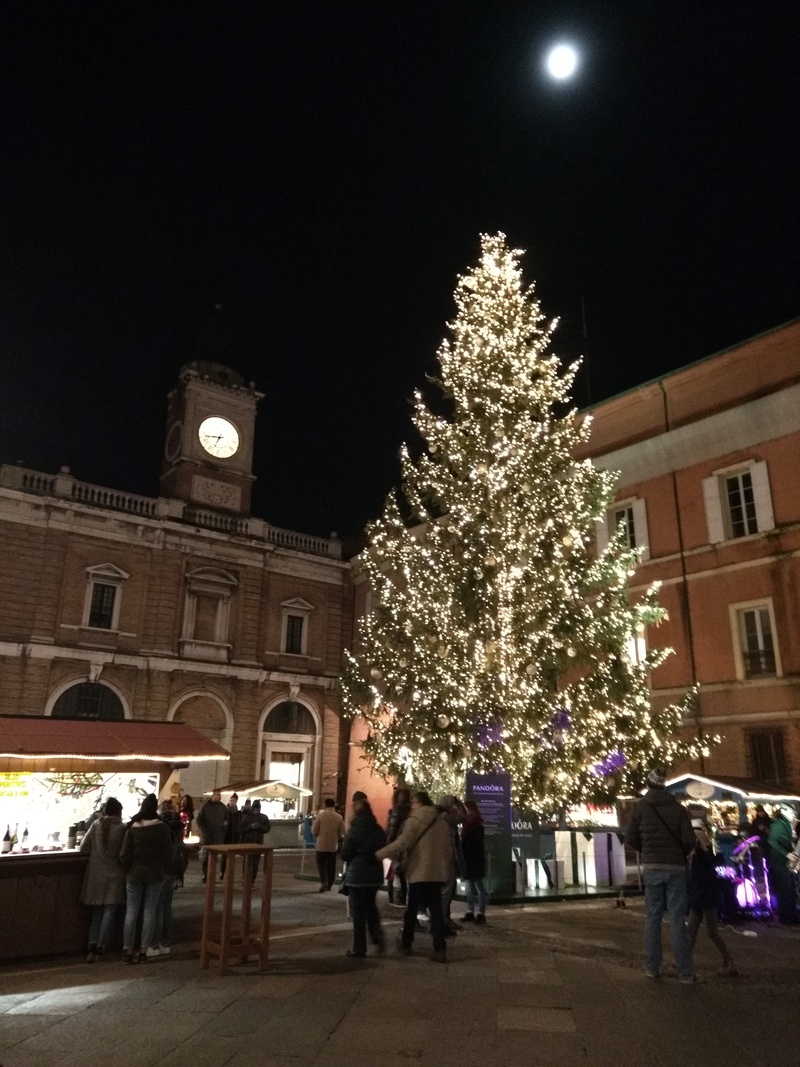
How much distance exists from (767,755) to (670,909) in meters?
13.1

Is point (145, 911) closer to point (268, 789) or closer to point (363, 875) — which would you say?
point (363, 875)

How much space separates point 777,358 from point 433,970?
17.7m

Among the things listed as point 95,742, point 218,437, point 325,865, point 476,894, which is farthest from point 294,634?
point 476,894

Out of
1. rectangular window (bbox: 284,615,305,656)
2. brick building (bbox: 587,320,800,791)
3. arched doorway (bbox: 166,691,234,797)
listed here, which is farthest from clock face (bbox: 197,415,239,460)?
brick building (bbox: 587,320,800,791)

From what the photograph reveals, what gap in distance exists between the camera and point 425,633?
698 inches

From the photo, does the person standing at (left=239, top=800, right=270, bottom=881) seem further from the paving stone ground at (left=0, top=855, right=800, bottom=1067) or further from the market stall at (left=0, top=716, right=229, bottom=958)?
the paving stone ground at (left=0, top=855, right=800, bottom=1067)

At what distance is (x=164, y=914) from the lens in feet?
30.2

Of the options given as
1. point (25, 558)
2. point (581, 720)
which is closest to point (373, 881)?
point (581, 720)

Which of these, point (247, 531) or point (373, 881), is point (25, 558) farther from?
point (373, 881)

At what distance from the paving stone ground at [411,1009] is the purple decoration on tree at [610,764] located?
674cm

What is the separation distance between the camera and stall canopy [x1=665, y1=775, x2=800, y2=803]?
45.8 ft

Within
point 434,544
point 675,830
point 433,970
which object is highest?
point 434,544

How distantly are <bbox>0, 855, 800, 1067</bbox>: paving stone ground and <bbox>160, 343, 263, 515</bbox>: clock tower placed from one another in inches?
1113

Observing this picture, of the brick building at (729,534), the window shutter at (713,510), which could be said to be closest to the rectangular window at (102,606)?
the brick building at (729,534)
